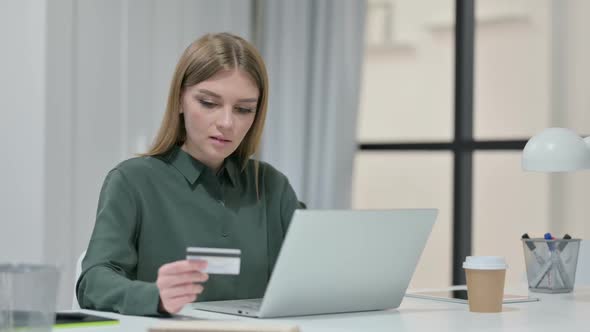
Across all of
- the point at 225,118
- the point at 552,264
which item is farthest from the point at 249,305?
the point at 552,264

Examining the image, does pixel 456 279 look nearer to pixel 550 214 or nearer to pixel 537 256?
pixel 550 214

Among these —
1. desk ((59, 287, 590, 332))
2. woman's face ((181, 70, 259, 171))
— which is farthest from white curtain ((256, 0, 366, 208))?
desk ((59, 287, 590, 332))

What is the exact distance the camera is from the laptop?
150 cm

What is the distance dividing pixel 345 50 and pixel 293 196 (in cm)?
188

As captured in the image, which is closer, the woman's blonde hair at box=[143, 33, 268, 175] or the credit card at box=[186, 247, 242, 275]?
the credit card at box=[186, 247, 242, 275]

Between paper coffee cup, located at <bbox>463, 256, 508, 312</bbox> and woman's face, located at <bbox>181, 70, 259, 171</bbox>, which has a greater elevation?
woman's face, located at <bbox>181, 70, 259, 171</bbox>

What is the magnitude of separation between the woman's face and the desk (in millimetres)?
460

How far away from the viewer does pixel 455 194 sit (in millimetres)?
4066

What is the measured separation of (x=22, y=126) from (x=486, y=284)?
2.14 metres

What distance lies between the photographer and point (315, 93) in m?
4.13

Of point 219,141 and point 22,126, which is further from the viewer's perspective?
point 22,126

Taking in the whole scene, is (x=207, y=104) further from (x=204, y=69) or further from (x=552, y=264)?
(x=552, y=264)

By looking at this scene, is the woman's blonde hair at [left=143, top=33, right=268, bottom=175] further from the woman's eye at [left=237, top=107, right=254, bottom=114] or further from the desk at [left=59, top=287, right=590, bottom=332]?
the desk at [left=59, top=287, right=590, bottom=332]

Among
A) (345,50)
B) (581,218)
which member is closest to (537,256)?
(581,218)
